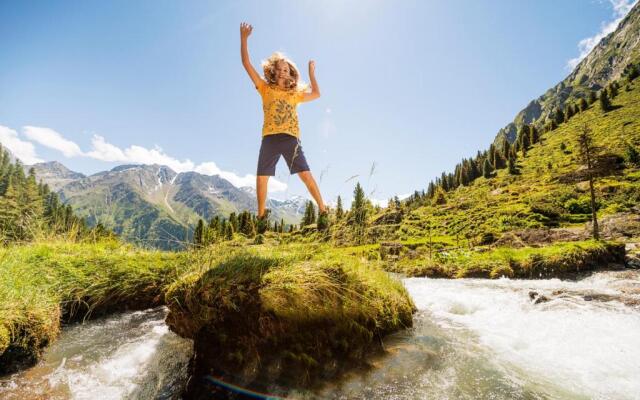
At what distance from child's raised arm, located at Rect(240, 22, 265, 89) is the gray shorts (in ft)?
3.98

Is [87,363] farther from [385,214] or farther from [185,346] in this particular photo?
[385,214]

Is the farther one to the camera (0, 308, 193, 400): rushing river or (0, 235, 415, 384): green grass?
(0, 235, 415, 384): green grass

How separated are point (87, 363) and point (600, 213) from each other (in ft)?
200

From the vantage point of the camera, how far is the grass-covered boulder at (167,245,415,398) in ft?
10.4

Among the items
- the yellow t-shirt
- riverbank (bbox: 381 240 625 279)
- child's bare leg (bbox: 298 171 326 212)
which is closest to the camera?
child's bare leg (bbox: 298 171 326 212)

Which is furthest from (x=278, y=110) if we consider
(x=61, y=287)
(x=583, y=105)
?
(x=583, y=105)

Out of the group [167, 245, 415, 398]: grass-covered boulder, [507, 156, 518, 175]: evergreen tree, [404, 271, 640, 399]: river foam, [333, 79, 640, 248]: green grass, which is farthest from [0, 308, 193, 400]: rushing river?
[507, 156, 518, 175]: evergreen tree

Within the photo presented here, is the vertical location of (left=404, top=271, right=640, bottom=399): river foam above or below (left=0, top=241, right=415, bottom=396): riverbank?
below

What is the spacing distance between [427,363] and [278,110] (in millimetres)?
4684

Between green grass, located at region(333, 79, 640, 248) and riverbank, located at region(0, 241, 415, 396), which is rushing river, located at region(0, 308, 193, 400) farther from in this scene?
green grass, located at region(333, 79, 640, 248)

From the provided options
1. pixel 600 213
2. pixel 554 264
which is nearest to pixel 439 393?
pixel 554 264

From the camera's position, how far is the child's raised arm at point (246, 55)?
219 inches

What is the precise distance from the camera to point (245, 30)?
5.56 meters

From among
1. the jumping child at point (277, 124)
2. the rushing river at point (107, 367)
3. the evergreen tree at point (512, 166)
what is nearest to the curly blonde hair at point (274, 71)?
the jumping child at point (277, 124)
